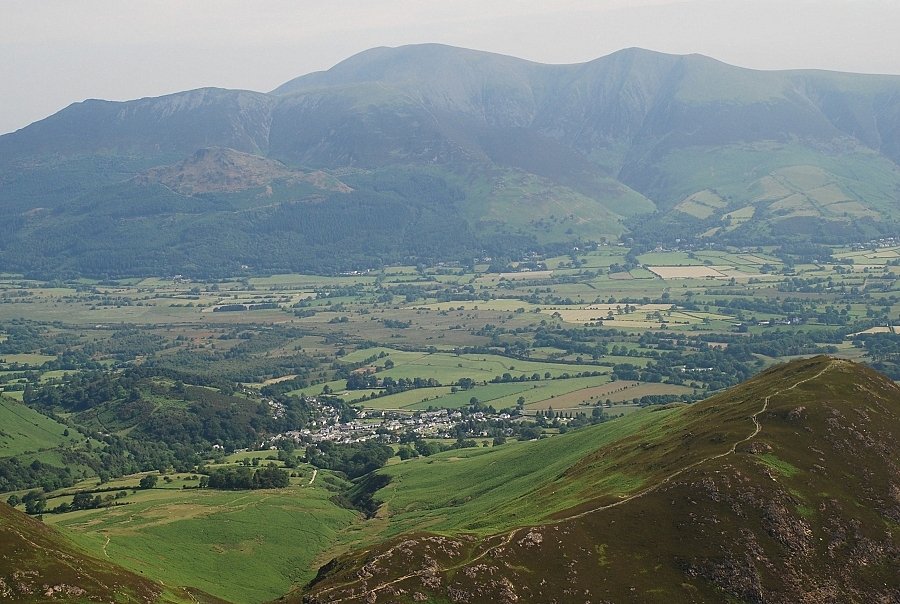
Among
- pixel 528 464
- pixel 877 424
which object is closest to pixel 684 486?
pixel 877 424

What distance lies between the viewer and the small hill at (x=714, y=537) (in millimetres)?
85875

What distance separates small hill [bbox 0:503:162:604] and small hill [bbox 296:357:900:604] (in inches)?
620

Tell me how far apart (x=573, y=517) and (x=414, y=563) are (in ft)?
55.0

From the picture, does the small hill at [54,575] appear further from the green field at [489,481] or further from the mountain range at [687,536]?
the green field at [489,481]

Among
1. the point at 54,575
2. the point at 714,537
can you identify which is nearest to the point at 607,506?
the point at 714,537

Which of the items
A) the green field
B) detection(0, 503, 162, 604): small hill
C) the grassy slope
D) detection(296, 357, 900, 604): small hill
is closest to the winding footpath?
detection(296, 357, 900, 604): small hill

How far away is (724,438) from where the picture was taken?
4254 inches

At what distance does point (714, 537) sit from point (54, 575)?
57450 mm

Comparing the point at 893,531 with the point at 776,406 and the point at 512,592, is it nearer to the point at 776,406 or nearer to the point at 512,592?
the point at 776,406

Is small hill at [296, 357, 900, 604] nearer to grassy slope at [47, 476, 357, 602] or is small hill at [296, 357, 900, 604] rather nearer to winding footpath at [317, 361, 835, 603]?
winding footpath at [317, 361, 835, 603]

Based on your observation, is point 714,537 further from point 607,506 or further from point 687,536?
point 607,506

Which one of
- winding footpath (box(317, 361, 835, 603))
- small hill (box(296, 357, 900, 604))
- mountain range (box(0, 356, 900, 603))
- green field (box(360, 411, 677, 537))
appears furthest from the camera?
green field (box(360, 411, 677, 537))

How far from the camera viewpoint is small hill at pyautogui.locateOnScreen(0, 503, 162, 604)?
85.1 metres

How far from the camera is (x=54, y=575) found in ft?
289
